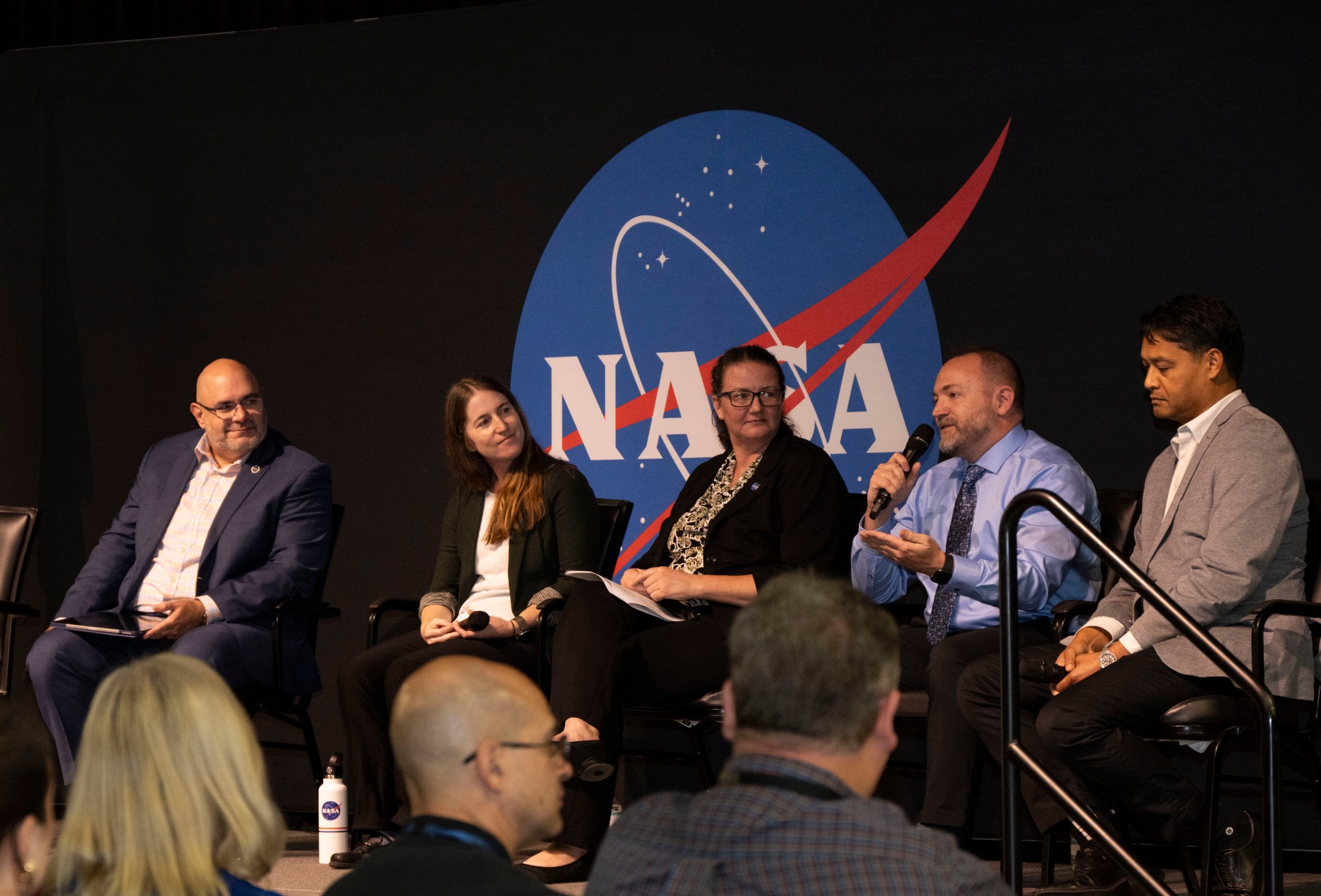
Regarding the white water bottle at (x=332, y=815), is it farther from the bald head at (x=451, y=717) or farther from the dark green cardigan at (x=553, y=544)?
the bald head at (x=451, y=717)

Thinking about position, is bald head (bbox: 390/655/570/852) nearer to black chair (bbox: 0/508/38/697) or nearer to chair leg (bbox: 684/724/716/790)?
chair leg (bbox: 684/724/716/790)

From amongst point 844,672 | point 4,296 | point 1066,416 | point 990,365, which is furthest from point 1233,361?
point 4,296

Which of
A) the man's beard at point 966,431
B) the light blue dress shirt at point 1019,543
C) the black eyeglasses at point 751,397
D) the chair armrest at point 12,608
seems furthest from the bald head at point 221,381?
the man's beard at point 966,431

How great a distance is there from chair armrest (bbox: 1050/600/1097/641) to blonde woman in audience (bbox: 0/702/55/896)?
2567 millimetres

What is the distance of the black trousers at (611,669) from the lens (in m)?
3.42

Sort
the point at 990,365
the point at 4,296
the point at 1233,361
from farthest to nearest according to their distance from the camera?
the point at 4,296 → the point at 990,365 → the point at 1233,361

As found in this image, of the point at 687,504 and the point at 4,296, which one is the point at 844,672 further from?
the point at 4,296

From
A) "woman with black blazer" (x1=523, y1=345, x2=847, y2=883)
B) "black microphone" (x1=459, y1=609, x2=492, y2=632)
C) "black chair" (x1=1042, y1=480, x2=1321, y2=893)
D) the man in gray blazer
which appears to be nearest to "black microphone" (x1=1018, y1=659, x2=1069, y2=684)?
the man in gray blazer

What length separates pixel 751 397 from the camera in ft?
12.5

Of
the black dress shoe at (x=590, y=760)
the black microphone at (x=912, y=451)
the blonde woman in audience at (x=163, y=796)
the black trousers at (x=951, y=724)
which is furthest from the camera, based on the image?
the black microphone at (x=912, y=451)

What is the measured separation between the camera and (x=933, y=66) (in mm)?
4359

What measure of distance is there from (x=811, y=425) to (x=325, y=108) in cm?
225

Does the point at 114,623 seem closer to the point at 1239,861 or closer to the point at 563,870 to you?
the point at 563,870

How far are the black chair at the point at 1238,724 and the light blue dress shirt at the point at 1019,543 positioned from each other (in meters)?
0.52
